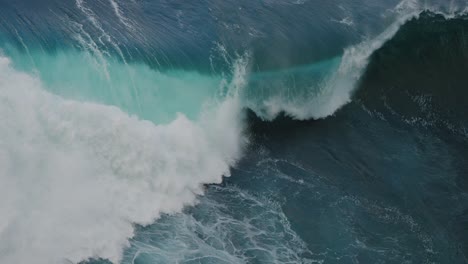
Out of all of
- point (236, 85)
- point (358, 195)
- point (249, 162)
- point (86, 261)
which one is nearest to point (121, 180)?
point (86, 261)

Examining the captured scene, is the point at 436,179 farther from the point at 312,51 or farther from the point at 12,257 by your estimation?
the point at 12,257

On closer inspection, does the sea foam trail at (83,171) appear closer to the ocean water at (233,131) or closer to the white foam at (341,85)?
the ocean water at (233,131)

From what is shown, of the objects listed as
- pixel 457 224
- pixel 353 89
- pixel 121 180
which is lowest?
pixel 121 180

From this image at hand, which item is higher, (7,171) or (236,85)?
(236,85)

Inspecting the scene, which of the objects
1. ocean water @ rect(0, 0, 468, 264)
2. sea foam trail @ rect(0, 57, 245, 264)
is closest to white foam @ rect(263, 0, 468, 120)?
ocean water @ rect(0, 0, 468, 264)

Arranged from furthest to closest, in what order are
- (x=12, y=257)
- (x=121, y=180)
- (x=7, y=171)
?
(x=121, y=180), (x=7, y=171), (x=12, y=257)

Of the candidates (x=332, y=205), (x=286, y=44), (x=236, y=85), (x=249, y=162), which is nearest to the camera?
(x=332, y=205)

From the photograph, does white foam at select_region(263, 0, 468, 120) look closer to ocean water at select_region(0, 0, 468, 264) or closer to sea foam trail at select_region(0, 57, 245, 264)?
ocean water at select_region(0, 0, 468, 264)
